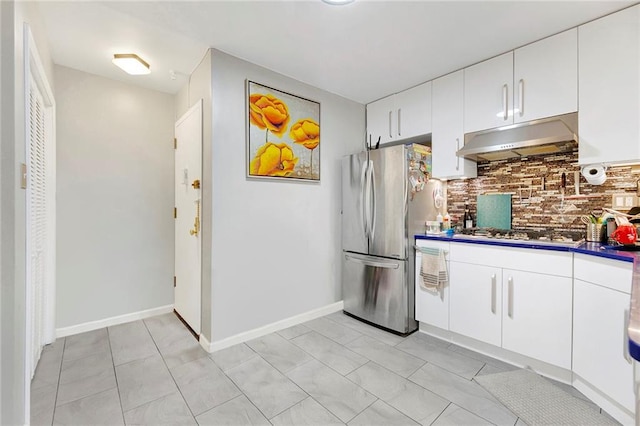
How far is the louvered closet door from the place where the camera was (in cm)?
186

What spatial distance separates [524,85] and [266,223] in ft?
7.83

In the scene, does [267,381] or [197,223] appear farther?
[197,223]

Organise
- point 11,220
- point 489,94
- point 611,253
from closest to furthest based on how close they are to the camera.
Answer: point 11,220 < point 611,253 < point 489,94

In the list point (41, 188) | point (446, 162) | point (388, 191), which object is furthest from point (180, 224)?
point (446, 162)

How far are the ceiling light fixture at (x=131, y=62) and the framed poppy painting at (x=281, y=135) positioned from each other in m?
0.89

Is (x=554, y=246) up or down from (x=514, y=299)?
up

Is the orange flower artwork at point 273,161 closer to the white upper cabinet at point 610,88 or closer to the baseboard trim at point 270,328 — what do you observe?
the baseboard trim at point 270,328

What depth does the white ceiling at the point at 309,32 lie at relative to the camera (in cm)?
180

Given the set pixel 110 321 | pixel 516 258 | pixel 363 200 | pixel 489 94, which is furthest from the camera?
pixel 363 200

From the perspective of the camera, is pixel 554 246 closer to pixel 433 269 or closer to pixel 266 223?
pixel 433 269

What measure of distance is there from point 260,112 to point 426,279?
6.86 ft

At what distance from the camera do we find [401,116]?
3.04 metres

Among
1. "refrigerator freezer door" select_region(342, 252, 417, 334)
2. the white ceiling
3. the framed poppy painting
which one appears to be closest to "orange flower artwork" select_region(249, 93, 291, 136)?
the framed poppy painting

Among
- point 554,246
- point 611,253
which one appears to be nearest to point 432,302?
point 554,246
